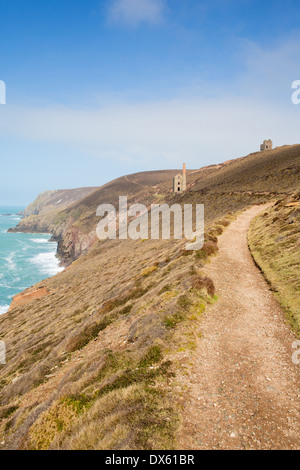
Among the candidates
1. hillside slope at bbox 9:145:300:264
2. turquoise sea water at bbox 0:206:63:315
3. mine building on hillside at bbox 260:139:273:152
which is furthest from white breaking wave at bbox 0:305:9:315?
mine building on hillside at bbox 260:139:273:152

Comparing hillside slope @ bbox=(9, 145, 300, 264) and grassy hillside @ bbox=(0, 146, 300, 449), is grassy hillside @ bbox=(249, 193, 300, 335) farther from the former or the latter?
hillside slope @ bbox=(9, 145, 300, 264)

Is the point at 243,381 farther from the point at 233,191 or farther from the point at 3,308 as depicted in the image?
the point at 233,191

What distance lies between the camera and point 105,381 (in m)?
8.29

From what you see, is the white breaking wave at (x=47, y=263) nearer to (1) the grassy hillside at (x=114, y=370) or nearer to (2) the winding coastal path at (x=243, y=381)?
(1) the grassy hillside at (x=114, y=370)

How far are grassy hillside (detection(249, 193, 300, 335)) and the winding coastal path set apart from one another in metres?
0.67

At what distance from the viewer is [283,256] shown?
18.0 metres

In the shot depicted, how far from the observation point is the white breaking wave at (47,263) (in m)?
78.6

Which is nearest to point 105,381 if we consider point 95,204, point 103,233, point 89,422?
point 89,422

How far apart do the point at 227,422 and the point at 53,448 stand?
15.5 ft

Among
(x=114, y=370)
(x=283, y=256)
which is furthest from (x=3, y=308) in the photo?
(x=283, y=256)

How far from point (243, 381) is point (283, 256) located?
502 inches

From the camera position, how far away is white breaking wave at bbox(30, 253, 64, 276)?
7858cm

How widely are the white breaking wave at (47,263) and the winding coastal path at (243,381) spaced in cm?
7370
